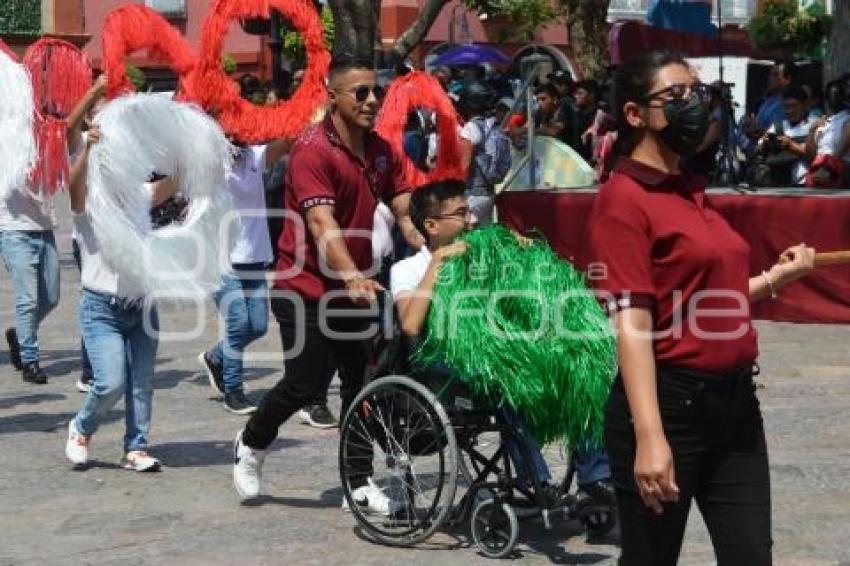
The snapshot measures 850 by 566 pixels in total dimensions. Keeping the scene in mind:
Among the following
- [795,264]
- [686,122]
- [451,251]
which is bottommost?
[451,251]

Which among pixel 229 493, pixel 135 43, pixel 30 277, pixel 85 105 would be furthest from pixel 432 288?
pixel 30 277

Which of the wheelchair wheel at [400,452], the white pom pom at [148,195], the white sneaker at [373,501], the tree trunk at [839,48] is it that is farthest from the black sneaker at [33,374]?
the tree trunk at [839,48]

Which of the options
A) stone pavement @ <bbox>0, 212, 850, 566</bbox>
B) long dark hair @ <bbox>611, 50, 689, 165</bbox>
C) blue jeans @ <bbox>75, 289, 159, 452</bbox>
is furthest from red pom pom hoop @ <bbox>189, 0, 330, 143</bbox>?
long dark hair @ <bbox>611, 50, 689, 165</bbox>

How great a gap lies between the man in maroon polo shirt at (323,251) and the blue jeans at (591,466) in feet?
2.69

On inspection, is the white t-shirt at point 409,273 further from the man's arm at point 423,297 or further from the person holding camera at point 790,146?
the person holding camera at point 790,146

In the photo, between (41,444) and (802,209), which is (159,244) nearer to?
(41,444)

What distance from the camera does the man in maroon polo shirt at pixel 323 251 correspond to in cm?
688

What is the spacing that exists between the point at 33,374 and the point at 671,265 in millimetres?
7048

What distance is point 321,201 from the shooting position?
6828mm

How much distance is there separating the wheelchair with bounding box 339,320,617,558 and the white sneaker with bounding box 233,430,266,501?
558mm

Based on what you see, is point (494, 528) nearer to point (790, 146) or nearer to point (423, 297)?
point (423, 297)

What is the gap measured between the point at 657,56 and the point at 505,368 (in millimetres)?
1992

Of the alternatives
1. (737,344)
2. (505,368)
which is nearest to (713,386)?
(737,344)

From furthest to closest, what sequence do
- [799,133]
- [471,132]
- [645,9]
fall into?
[645,9]
[799,133]
[471,132]
